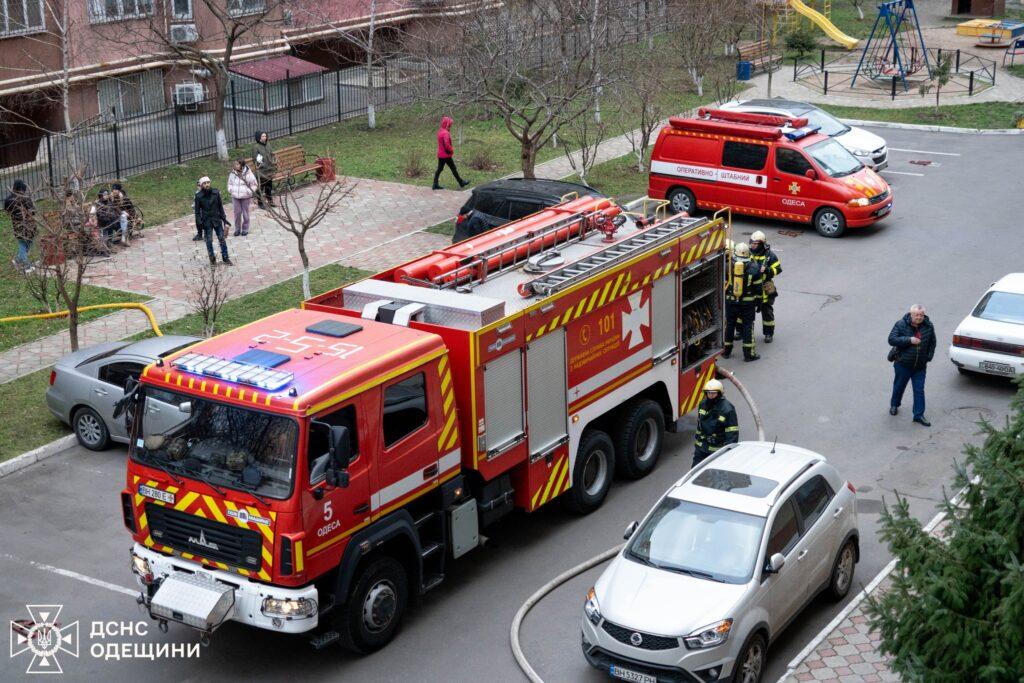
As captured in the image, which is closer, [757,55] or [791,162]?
[791,162]

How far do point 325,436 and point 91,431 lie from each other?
6.54m

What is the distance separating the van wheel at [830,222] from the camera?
23.0 m

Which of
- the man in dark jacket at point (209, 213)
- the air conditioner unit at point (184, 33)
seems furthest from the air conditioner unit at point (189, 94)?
the man in dark jacket at point (209, 213)

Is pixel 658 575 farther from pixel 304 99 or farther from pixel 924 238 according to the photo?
pixel 304 99

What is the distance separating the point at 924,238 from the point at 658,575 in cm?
1487

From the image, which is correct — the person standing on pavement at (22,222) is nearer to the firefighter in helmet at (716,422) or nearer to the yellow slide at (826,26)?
the firefighter in helmet at (716,422)

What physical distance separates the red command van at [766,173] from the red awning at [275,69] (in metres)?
11.7

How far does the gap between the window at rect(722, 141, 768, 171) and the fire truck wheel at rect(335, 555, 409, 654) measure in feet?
48.8

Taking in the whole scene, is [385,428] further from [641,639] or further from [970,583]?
[970,583]

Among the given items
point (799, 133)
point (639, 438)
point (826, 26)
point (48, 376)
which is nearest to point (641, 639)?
point (639, 438)

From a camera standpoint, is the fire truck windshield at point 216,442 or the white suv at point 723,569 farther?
the fire truck windshield at point 216,442

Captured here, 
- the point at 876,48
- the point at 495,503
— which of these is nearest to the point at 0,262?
the point at 495,503

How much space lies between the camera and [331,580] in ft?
33.3

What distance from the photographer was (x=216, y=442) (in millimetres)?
9922
